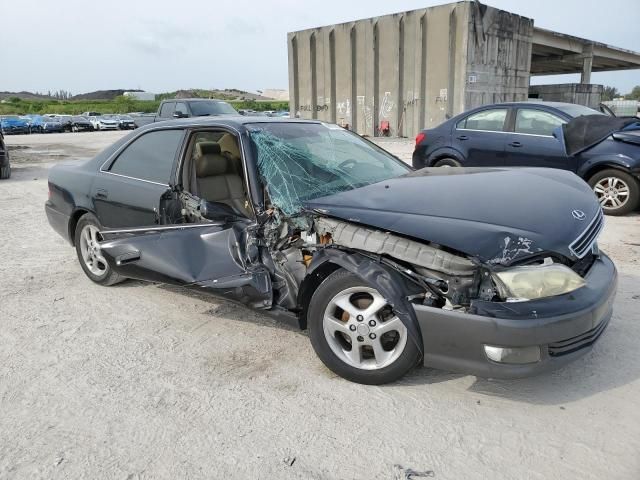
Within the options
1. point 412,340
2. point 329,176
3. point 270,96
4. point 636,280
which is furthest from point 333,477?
point 270,96

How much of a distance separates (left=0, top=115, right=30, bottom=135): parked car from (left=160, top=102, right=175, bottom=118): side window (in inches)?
1076

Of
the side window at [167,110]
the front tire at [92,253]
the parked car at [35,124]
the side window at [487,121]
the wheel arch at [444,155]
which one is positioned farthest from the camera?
the parked car at [35,124]

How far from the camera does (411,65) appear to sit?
22469mm

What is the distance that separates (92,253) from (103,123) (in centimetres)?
3912

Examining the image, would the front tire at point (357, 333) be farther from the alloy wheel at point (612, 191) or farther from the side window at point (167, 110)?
the side window at point (167, 110)

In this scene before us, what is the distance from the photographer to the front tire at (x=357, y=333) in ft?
9.47

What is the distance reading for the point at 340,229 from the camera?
302 centimetres

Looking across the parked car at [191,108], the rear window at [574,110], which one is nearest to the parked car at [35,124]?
the parked car at [191,108]

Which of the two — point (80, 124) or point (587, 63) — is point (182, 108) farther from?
point (80, 124)

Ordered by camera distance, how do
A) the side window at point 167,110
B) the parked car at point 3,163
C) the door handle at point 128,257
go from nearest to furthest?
1. the door handle at point 128,257
2. the parked car at point 3,163
3. the side window at point 167,110

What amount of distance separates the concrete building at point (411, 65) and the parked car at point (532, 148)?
43.9 ft

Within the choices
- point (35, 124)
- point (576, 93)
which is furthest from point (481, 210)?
point (35, 124)

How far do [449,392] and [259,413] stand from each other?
1.07m

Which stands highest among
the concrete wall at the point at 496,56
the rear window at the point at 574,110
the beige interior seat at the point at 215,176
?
the concrete wall at the point at 496,56
